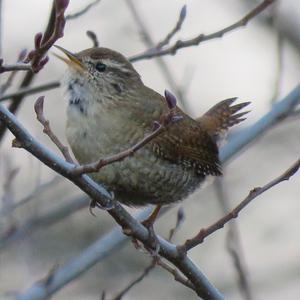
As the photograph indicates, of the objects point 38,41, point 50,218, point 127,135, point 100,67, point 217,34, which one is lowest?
point 38,41

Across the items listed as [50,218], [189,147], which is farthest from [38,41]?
[50,218]

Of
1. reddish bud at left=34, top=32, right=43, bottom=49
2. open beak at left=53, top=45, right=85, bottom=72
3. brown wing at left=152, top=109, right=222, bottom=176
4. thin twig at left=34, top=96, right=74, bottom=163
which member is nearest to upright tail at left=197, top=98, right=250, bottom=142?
brown wing at left=152, top=109, right=222, bottom=176

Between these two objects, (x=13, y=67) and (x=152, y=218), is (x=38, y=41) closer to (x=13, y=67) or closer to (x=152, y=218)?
(x=13, y=67)

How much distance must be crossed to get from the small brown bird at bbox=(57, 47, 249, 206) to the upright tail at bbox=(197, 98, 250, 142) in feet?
1.16

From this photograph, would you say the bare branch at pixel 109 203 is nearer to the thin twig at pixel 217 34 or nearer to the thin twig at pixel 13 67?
the thin twig at pixel 13 67

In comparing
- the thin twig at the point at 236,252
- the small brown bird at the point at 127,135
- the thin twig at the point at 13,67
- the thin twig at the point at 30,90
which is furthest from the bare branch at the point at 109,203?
the thin twig at the point at 30,90

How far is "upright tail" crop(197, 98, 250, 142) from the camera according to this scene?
502 cm

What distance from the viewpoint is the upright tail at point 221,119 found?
5020 millimetres

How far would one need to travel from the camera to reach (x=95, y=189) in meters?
3.18

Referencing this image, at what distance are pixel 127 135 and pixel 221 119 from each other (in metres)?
1.20

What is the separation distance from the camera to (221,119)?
5.08 m

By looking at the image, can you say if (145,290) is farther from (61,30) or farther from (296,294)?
(61,30)

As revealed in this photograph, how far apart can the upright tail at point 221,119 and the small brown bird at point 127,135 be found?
13.9 inches

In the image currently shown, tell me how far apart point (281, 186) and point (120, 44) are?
255cm
